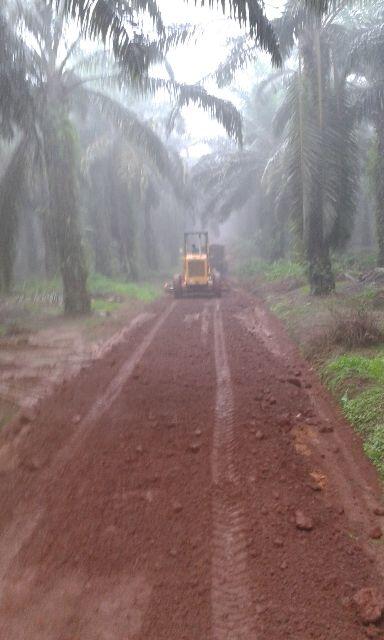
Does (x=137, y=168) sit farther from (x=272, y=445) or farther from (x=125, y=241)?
(x=272, y=445)

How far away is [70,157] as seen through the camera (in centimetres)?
1433

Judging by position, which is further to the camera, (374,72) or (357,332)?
(374,72)

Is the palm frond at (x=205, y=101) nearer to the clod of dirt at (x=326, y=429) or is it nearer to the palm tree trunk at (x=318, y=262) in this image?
the palm tree trunk at (x=318, y=262)

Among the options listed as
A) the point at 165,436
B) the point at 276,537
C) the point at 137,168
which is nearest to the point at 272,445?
the point at 165,436

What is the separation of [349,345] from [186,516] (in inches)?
213

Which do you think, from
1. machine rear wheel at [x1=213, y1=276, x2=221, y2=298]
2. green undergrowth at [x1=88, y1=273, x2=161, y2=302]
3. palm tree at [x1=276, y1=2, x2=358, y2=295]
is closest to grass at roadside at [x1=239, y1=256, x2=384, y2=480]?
palm tree at [x1=276, y1=2, x2=358, y2=295]

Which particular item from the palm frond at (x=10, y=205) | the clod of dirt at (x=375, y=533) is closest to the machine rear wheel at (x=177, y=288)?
the palm frond at (x=10, y=205)

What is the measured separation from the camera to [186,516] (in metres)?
4.43

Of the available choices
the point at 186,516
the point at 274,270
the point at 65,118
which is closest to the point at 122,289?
the point at 274,270

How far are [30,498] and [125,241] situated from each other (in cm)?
2006

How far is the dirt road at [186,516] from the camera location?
3.36m

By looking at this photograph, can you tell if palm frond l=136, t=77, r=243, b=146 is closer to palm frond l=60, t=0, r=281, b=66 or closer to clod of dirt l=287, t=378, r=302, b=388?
palm frond l=60, t=0, r=281, b=66

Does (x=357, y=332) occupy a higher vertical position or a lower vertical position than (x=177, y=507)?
higher

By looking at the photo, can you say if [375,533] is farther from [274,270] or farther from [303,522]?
[274,270]
